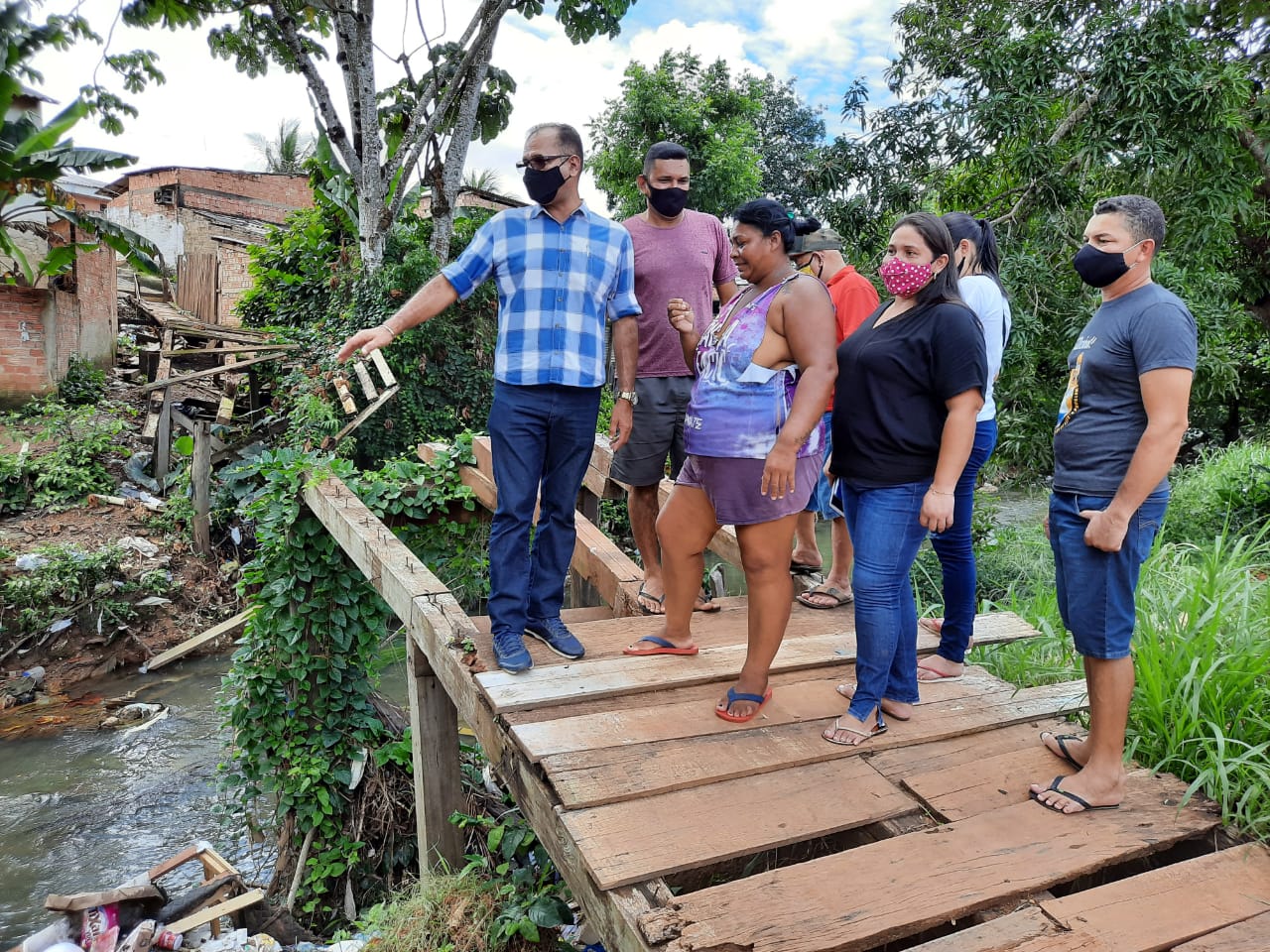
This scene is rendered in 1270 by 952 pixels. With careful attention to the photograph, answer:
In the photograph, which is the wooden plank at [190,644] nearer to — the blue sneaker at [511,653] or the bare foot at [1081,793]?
the blue sneaker at [511,653]

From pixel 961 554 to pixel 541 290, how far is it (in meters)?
1.84

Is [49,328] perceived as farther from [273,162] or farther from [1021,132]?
[273,162]

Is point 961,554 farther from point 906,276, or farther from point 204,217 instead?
point 204,217

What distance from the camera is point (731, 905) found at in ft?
7.08

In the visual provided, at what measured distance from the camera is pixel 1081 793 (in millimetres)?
2633

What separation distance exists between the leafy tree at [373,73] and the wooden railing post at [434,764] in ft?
27.5

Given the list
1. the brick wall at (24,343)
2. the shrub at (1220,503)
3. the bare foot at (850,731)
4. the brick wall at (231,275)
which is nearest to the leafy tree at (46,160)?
the brick wall at (24,343)

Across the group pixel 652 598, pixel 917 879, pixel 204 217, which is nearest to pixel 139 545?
pixel 652 598

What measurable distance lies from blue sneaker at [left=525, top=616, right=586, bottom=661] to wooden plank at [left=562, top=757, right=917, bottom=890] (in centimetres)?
92

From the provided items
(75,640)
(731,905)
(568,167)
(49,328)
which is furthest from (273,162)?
(731,905)

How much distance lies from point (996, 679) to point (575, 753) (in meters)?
1.78

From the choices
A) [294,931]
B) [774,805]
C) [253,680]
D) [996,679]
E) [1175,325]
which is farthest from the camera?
[253,680]

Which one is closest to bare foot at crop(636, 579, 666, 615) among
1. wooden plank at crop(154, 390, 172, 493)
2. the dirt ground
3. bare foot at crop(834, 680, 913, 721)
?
bare foot at crop(834, 680, 913, 721)

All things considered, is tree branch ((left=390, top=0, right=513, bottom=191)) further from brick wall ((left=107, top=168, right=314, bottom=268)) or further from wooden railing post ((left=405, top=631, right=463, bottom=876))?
brick wall ((left=107, top=168, right=314, bottom=268))
